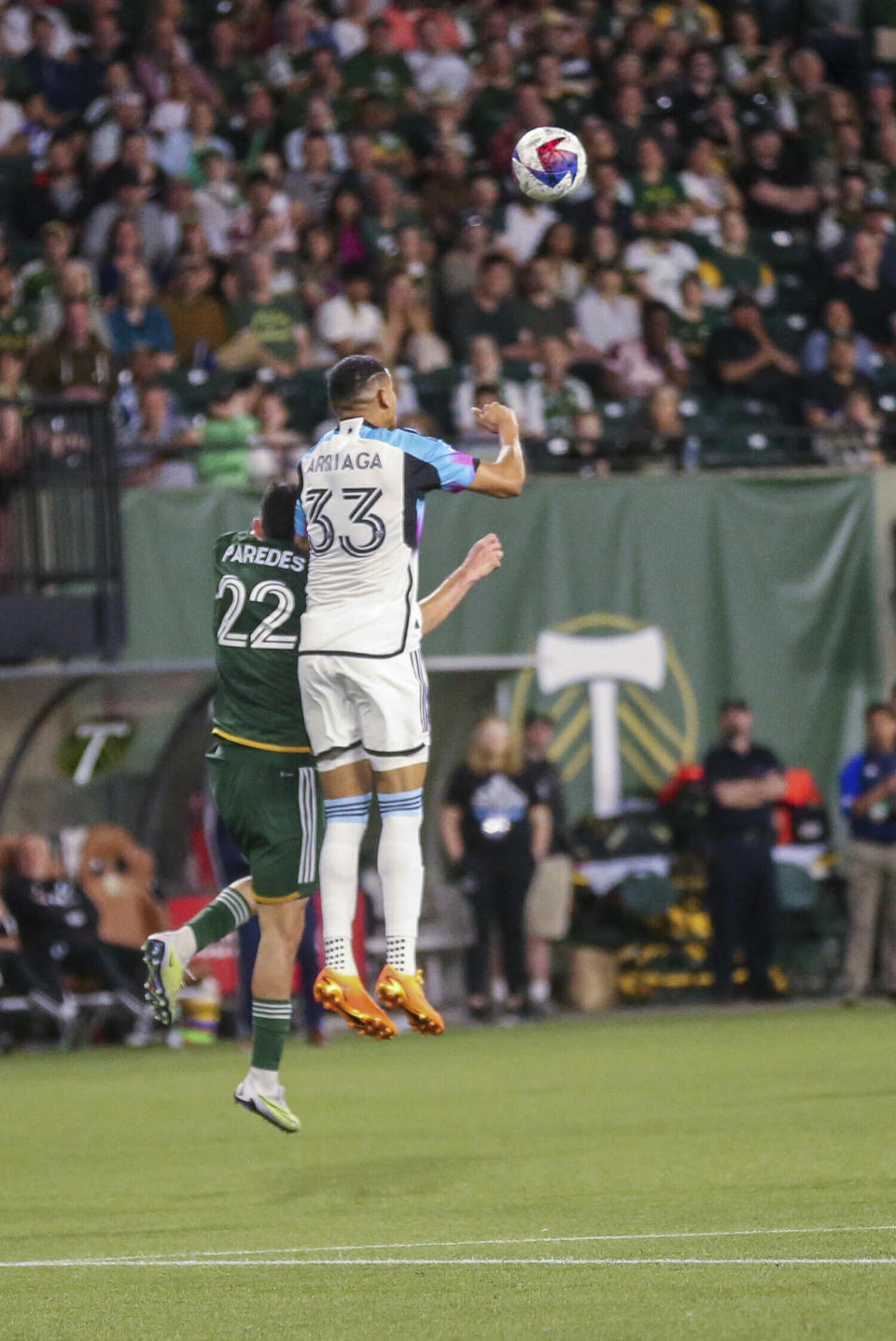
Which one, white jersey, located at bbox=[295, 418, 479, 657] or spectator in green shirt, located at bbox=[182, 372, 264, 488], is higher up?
spectator in green shirt, located at bbox=[182, 372, 264, 488]

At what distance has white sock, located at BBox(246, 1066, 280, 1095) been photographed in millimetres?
8727

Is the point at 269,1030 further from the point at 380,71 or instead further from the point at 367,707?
the point at 380,71

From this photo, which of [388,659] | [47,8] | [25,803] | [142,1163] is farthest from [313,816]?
[47,8]

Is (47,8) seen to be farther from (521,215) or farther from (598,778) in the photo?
(598,778)

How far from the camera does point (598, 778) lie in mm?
18312

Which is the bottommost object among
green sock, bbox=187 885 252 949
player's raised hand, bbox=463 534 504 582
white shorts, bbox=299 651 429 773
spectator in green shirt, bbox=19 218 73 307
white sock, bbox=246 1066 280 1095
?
white sock, bbox=246 1066 280 1095

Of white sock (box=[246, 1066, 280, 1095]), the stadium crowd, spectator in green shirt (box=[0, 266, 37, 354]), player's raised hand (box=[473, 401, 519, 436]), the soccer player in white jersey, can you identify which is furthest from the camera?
the stadium crowd

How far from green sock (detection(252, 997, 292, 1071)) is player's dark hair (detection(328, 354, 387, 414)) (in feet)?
7.41

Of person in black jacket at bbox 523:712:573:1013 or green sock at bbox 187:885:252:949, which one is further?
person in black jacket at bbox 523:712:573:1013

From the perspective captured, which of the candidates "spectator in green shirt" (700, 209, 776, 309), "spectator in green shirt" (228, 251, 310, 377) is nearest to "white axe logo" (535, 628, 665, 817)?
"spectator in green shirt" (228, 251, 310, 377)

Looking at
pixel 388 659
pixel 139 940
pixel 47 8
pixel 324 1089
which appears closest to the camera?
A: pixel 388 659

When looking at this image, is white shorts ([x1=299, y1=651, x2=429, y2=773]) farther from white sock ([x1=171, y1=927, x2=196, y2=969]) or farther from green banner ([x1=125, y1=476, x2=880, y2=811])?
green banner ([x1=125, y1=476, x2=880, y2=811])

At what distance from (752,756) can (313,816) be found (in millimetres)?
9281

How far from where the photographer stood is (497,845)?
17.1 metres
